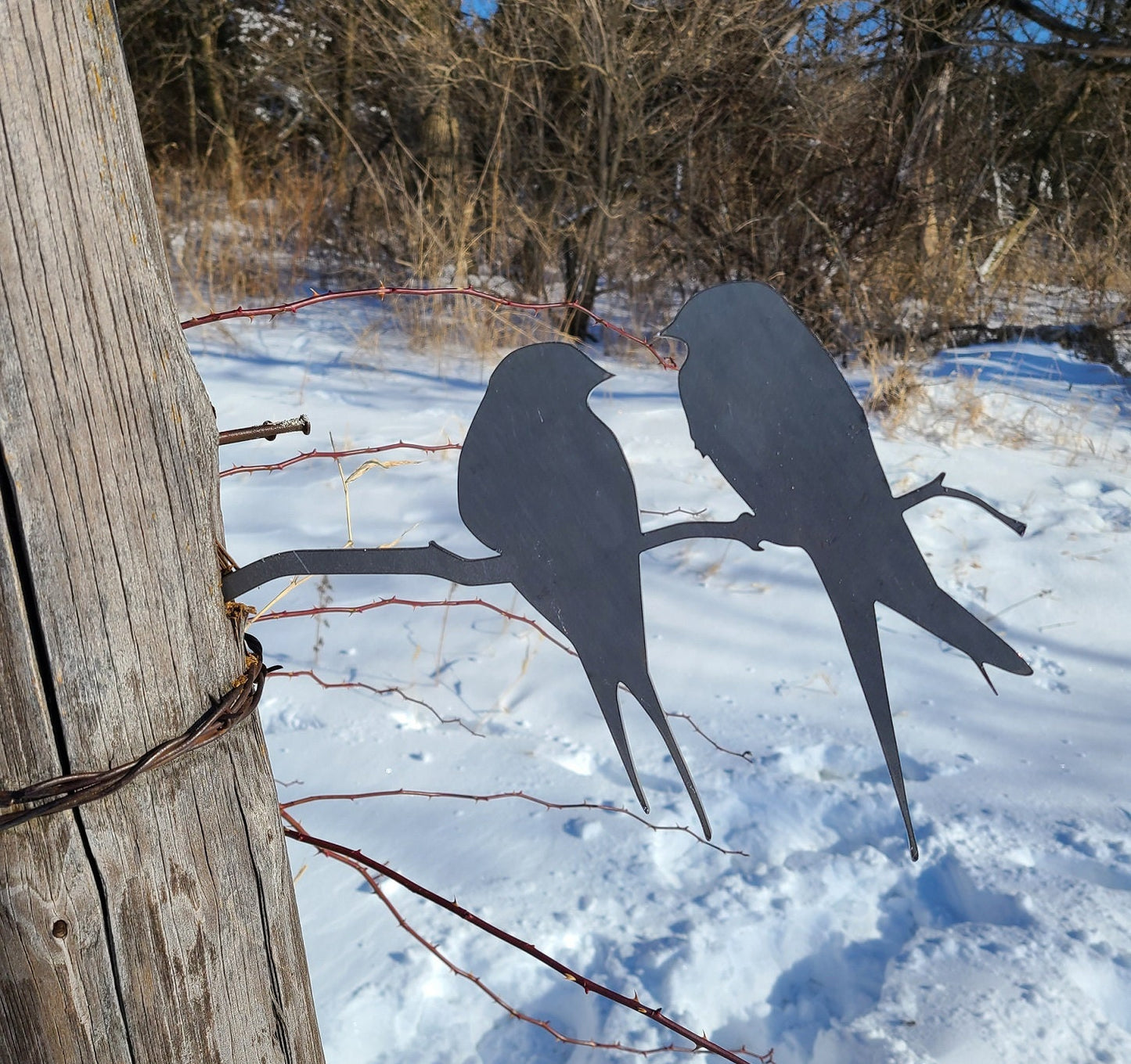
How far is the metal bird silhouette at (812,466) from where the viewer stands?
2.58 ft

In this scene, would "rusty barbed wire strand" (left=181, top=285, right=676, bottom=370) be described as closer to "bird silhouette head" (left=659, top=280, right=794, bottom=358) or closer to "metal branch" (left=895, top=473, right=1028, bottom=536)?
"bird silhouette head" (left=659, top=280, right=794, bottom=358)

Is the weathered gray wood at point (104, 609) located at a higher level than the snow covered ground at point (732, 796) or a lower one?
higher

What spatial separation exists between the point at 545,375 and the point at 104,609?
405 mm

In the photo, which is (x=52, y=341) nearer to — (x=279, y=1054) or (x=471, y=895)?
(x=279, y=1054)

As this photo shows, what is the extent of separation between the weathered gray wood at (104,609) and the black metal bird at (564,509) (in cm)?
25

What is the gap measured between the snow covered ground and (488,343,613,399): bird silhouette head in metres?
1.20

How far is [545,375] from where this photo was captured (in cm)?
79

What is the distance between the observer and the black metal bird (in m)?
0.79

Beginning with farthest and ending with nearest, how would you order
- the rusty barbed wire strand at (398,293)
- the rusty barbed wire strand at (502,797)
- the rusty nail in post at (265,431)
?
the rusty barbed wire strand at (502,797) < the rusty barbed wire strand at (398,293) < the rusty nail in post at (265,431)

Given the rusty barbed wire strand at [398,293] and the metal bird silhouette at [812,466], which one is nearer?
the metal bird silhouette at [812,466]

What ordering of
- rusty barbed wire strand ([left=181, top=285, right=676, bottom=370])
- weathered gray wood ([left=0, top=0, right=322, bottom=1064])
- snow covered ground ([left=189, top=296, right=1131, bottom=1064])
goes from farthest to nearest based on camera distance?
snow covered ground ([left=189, top=296, right=1131, bottom=1064]), rusty barbed wire strand ([left=181, top=285, right=676, bottom=370]), weathered gray wood ([left=0, top=0, right=322, bottom=1064])

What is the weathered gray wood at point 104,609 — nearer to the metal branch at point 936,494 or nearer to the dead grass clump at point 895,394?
the metal branch at point 936,494

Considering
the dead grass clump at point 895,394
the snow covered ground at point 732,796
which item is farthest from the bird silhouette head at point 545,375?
the dead grass clump at point 895,394

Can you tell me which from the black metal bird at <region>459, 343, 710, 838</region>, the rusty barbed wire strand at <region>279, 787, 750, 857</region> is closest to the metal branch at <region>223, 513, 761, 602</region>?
the black metal bird at <region>459, 343, 710, 838</region>
